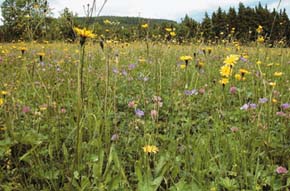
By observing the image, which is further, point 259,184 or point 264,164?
point 264,164

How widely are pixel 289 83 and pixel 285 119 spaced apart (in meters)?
1.24

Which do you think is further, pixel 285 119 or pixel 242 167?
pixel 285 119

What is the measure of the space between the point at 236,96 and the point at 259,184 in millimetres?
1491

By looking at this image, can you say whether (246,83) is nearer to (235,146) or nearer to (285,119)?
(285,119)

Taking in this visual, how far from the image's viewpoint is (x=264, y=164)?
165 cm

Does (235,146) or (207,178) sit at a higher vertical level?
(235,146)

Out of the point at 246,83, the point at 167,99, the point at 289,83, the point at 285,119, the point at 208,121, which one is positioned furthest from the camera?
the point at 246,83

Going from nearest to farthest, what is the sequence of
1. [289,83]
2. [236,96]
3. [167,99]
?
[167,99]
[236,96]
[289,83]

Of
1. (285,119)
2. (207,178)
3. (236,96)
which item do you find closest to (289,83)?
(236,96)

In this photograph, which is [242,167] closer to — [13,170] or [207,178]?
[207,178]

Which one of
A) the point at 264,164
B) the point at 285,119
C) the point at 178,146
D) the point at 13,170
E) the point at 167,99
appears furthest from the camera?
the point at 167,99

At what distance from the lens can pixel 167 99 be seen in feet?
8.59

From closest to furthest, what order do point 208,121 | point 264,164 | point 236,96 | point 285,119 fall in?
point 264,164
point 285,119
point 208,121
point 236,96

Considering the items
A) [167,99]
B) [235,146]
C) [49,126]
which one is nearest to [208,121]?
[167,99]
